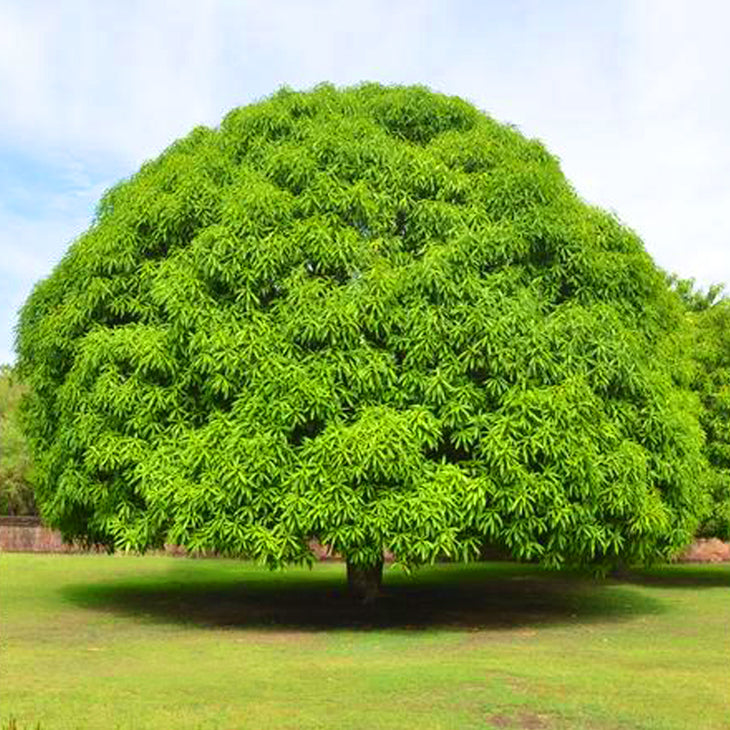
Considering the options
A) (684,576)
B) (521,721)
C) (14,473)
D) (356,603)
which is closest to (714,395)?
→ (684,576)

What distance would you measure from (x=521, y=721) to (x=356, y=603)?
896 centimetres

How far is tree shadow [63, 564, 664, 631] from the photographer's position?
14.4m

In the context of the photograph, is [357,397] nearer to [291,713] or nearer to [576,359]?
[576,359]

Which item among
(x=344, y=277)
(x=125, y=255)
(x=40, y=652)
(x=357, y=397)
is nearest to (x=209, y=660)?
(x=40, y=652)

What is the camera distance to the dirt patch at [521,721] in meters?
7.38

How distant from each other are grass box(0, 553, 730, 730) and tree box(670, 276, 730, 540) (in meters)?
1.71

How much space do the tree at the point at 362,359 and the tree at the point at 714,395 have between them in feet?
18.2

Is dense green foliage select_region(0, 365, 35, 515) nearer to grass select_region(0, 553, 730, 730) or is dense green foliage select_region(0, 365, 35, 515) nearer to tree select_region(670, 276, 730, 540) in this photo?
grass select_region(0, 553, 730, 730)

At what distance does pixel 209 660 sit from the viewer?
10.4 meters

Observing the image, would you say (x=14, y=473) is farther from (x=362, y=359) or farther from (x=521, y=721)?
(x=521, y=721)

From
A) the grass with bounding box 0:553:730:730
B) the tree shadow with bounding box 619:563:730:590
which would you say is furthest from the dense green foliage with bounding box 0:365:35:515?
the tree shadow with bounding box 619:563:730:590

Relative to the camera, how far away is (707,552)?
29453 mm

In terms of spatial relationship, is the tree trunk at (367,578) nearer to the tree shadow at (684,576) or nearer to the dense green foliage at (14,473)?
the tree shadow at (684,576)

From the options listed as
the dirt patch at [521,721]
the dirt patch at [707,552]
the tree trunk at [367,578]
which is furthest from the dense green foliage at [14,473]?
the dirt patch at [521,721]
